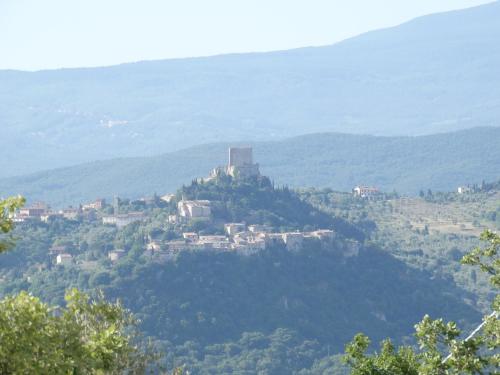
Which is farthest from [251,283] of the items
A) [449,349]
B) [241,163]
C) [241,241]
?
[449,349]

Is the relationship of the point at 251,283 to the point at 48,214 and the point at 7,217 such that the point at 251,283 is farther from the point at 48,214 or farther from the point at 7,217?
the point at 7,217

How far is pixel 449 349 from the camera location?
22391 millimetres

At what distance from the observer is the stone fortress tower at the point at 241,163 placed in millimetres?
128625

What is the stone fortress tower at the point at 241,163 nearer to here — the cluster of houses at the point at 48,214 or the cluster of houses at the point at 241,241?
the cluster of houses at the point at 241,241

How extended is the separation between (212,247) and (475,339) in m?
92.7

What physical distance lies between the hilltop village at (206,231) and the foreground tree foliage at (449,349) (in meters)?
89.9

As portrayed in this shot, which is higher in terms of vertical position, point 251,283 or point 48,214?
point 48,214

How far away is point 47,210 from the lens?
446ft

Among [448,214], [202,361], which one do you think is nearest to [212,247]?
[202,361]

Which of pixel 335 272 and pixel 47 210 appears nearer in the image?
pixel 335 272

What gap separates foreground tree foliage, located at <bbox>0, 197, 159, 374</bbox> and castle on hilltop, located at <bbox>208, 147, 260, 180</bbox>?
106064mm

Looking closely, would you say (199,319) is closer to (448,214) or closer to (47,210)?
(47,210)

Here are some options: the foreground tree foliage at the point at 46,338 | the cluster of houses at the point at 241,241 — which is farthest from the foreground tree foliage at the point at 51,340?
the cluster of houses at the point at 241,241

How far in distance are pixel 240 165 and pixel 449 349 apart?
Result: 108 m
